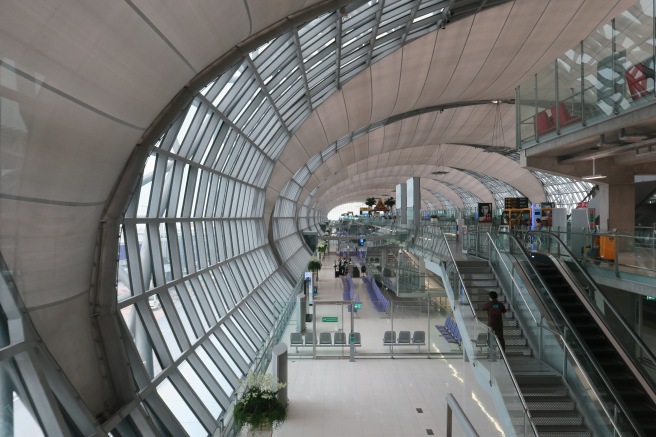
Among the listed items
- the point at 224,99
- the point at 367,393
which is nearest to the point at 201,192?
the point at 224,99

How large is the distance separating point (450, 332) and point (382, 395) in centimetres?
667

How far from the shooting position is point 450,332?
19.5 metres

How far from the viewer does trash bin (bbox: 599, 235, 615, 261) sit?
11.2m

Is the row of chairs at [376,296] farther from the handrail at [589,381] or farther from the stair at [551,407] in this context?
the handrail at [589,381]

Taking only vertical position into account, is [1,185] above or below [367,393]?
above

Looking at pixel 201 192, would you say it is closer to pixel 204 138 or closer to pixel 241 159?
pixel 204 138

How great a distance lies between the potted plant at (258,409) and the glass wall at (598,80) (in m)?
10.2

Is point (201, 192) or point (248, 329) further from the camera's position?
point (248, 329)

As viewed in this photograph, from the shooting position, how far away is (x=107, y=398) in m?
7.02

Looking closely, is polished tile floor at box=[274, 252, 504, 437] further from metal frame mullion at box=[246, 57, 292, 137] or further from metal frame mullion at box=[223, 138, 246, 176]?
metal frame mullion at box=[246, 57, 292, 137]

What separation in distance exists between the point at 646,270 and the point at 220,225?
14704mm

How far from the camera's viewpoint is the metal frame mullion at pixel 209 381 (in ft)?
34.2

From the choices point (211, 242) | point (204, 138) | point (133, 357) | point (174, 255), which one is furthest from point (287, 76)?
point (133, 357)

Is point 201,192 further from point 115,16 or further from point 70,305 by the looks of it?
point 115,16
